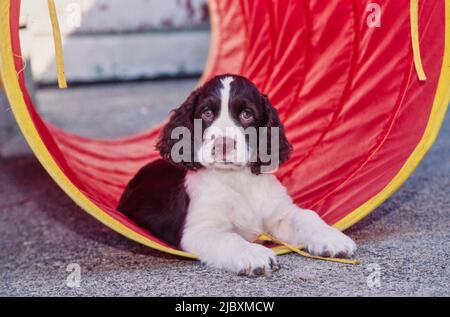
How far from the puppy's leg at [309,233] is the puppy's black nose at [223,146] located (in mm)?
604

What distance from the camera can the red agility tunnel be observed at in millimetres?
3725

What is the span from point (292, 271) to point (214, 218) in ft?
2.04

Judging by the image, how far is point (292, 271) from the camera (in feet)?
11.8

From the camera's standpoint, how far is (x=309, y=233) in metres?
3.78

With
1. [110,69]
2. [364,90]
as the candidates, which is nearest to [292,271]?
[364,90]

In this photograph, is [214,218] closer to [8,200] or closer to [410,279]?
[410,279]

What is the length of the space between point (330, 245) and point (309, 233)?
0.15 metres

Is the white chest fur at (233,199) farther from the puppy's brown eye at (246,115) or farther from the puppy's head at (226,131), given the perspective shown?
the puppy's brown eye at (246,115)

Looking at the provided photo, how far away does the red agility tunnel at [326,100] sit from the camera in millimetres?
3725

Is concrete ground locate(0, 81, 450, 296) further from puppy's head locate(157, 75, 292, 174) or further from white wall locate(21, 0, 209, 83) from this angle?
white wall locate(21, 0, 209, 83)

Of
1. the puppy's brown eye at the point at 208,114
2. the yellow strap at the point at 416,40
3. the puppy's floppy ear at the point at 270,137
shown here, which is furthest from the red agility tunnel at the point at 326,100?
the puppy's brown eye at the point at 208,114

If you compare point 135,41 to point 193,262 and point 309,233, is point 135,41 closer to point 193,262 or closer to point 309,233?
point 193,262

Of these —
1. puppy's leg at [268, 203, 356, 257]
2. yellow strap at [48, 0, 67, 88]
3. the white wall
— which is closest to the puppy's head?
puppy's leg at [268, 203, 356, 257]

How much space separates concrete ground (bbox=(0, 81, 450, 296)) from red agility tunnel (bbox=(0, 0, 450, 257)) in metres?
0.25
